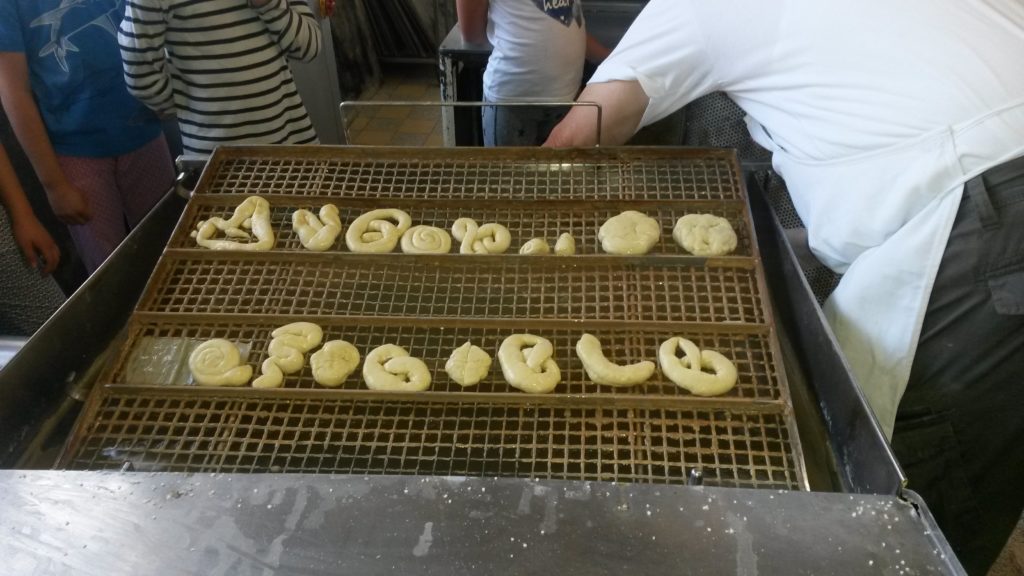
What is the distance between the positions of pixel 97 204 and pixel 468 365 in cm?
172

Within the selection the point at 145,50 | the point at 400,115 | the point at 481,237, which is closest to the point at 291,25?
the point at 145,50

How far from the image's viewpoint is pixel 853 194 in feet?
4.16

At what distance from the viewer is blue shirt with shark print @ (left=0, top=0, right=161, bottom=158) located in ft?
6.28

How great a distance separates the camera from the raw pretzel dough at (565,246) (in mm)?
1395

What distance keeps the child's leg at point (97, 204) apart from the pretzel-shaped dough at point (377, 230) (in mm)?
1242

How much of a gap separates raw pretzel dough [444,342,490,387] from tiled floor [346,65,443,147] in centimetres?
315

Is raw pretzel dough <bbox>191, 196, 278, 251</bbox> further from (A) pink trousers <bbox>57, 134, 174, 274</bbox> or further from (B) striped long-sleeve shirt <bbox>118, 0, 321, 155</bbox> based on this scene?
(A) pink trousers <bbox>57, 134, 174, 274</bbox>

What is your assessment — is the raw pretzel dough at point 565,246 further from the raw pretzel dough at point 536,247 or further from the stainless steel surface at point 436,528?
the stainless steel surface at point 436,528

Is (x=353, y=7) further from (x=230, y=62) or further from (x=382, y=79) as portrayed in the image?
(x=230, y=62)

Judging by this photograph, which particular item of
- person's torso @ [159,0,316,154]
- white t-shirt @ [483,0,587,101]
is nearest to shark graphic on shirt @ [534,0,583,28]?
white t-shirt @ [483,0,587,101]

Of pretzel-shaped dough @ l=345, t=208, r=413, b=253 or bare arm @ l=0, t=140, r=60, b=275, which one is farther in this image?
bare arm @ l=0, t=140, r=60, b=275

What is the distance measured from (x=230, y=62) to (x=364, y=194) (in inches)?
32.0

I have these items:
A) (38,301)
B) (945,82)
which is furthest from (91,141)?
(945,82)

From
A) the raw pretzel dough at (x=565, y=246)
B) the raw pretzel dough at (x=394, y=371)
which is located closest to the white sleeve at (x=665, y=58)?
the raw pretzel dough at (x=565, y=246)
